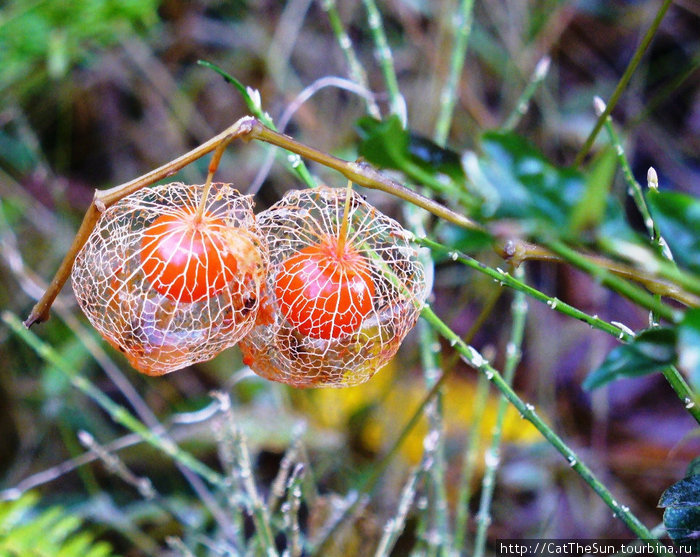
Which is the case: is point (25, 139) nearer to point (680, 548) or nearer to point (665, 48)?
point (680, 548)

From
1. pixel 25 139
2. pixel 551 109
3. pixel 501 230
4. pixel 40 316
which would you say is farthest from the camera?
pixel 551 109

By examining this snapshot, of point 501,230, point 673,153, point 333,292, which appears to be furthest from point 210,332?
point 673,153

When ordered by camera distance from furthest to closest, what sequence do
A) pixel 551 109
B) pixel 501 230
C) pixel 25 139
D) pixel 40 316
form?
pixel 551 109
pixel 25 139
pixel 40 316
pixel 501 230

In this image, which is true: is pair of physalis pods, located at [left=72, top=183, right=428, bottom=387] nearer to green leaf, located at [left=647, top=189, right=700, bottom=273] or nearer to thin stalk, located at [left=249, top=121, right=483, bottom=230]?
thin stalk, located at [left=249, top=121, right=483, bottom=230]

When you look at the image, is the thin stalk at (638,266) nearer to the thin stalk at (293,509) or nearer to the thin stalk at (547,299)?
the thin stalk at (547,299)

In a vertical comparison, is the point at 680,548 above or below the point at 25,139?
below

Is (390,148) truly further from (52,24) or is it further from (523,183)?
(52,24)

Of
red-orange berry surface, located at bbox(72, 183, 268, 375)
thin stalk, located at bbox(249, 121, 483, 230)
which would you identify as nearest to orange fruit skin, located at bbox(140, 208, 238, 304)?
red-orange berry surface, located at bbox(72, 183, 268, 375)
